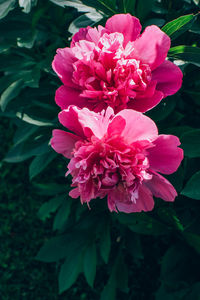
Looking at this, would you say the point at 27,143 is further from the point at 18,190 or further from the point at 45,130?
the point at 18,190

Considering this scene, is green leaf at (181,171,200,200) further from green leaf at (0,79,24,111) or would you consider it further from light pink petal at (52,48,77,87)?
green leaf at (0,79,24,111)

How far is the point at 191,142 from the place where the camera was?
933 mm

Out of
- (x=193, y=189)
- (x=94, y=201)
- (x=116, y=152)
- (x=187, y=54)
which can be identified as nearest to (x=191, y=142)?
(x=193, y=189)

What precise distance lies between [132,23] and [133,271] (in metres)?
1.57

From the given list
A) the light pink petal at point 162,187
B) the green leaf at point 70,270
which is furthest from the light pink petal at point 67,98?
the green leaf at point 70,270

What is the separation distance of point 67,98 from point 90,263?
3.22 ft

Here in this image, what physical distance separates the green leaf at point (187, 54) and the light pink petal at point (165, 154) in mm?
306

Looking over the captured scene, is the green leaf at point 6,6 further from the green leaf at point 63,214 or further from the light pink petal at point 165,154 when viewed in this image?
the green leaf at point 63,214

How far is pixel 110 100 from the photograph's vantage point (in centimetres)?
71

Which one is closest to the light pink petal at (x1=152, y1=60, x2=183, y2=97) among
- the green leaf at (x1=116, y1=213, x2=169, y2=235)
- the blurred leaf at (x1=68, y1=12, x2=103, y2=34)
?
the blurred leaf at (x1=68, y1=12, x2=103, y2=34)

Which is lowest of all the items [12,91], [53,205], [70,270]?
[70,270]

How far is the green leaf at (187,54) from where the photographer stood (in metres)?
0.88

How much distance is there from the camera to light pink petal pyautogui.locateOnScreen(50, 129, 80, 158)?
2.31ft

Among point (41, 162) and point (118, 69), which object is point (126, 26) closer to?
point (118, 69)
